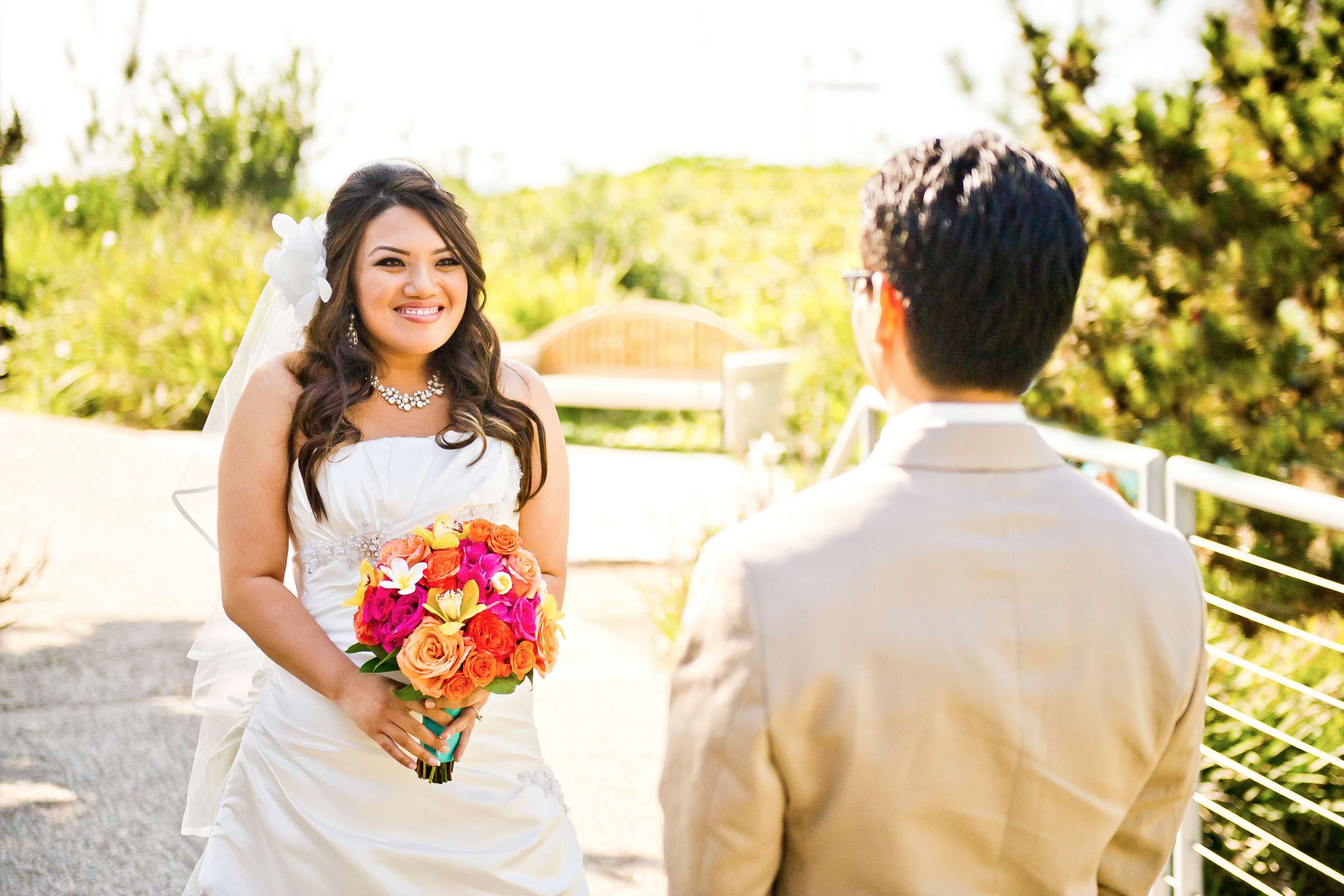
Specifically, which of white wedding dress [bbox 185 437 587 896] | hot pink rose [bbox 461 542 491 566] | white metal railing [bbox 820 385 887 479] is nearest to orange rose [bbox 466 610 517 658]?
hot pink rose [bbox 461 542 491 566]

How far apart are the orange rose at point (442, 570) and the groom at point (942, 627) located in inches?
39.4

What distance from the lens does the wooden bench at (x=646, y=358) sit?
11.3 metres

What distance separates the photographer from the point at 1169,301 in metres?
6.18

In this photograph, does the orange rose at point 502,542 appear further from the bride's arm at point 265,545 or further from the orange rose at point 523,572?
the bride's arm at point 265,545

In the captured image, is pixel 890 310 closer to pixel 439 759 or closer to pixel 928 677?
pixel 928 677

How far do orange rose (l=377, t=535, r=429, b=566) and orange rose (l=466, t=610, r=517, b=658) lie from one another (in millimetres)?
161

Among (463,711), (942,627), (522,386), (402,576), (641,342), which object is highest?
(942,627)

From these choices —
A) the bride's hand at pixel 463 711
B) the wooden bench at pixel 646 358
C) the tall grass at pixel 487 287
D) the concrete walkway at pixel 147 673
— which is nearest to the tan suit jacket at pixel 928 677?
the bride's hand at pixel 463 711

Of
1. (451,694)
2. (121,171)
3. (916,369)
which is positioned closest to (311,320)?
(451,694)

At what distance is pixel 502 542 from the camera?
7.62ft

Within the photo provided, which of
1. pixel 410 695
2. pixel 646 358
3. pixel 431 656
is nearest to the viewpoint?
pixel 431 656

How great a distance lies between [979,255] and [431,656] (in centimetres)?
132

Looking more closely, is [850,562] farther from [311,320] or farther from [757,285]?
[757,285]

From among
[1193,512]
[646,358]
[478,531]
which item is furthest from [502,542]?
[646,358]
